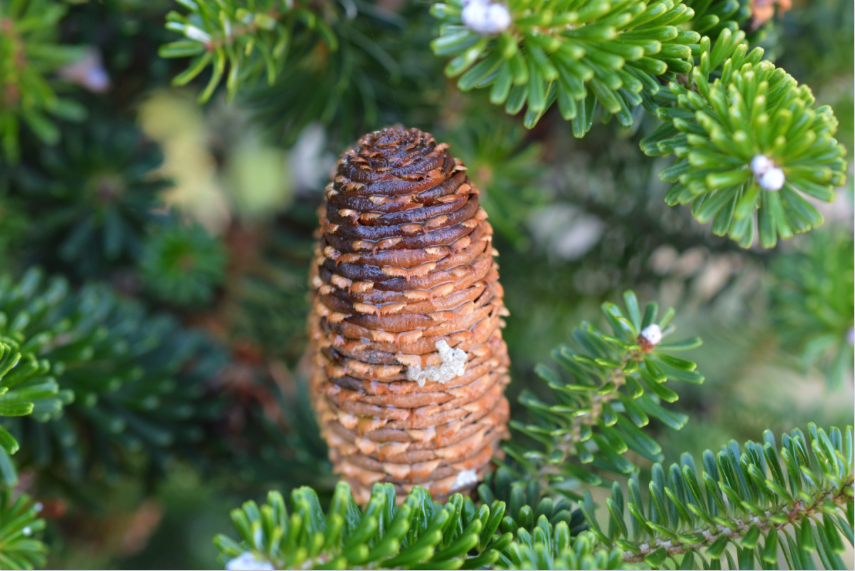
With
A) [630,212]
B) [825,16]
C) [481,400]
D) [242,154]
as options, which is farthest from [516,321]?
[242,154]

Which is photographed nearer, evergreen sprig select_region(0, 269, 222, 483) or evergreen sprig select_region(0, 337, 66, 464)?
evergreen sprig select_region(0, 337, 66, 464)

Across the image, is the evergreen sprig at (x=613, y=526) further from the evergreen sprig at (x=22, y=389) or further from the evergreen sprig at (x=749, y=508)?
the evergreen sprig at (x=22, y=389)

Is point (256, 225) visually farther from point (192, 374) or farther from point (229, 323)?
point (192, 374)

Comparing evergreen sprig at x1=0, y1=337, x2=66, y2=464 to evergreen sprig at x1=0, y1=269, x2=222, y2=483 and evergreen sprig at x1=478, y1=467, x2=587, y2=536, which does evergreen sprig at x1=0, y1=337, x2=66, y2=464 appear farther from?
evergreen sprig at x1=478, y1=467, x2=587, y2=536

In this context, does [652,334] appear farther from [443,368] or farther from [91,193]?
[91,193]

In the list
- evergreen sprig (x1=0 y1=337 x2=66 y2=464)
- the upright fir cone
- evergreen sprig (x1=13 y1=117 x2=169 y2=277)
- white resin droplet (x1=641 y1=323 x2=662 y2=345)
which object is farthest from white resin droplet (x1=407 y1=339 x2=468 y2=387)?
evergreen sprig (x1=13 y1=117 x2=169 y2=277)

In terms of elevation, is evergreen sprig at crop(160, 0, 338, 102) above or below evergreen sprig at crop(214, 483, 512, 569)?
above

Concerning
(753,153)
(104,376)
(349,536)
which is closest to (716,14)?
(753,153)

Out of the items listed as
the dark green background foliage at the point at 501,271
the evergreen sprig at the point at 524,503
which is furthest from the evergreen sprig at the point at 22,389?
the evergreen sprig at the point at 524,503
